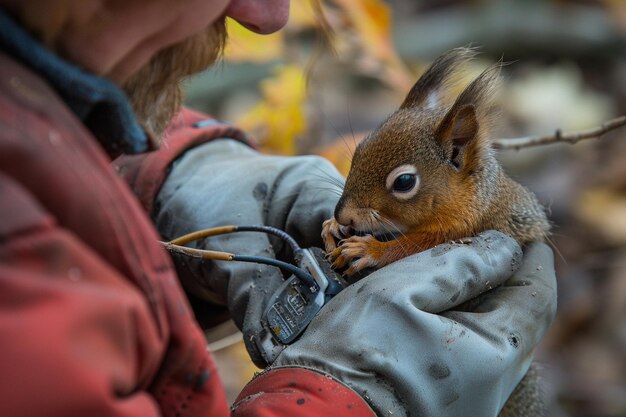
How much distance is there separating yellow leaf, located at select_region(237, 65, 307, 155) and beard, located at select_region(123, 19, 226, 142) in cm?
119

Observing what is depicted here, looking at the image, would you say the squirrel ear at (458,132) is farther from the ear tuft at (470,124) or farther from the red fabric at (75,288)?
the red fabric at (75,288)

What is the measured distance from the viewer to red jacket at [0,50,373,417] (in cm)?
71

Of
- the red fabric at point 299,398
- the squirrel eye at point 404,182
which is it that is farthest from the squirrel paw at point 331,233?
the red fabric at point 299,398

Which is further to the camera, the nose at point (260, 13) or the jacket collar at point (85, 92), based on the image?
the nose at point (260, 13)

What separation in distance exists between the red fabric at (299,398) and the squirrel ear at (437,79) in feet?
2.30

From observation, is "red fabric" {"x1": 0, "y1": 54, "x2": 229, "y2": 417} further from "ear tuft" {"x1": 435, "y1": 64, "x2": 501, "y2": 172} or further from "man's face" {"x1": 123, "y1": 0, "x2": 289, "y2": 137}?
"ear tuft" {"x1": 435, "y1": 64, "x2": 501, "y2": 172}

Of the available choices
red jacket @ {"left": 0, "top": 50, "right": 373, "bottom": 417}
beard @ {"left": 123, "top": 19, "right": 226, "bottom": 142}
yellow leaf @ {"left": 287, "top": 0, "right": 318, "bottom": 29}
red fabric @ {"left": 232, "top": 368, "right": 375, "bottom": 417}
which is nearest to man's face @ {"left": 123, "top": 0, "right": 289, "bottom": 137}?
beard @ {"left": 123, "top": 19, "right": 226, "bottom": 142}

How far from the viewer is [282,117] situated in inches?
92.8

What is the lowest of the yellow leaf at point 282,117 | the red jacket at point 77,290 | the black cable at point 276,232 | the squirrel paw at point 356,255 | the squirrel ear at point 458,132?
the yellow leaf at point 282,117

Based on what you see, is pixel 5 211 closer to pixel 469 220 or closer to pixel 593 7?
pixel 469 220

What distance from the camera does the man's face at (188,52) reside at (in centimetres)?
98

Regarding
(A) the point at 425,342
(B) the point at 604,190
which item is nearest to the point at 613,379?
(B) the point at 604,190

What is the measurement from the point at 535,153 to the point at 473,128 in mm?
2334

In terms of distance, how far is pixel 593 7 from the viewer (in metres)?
5.07
